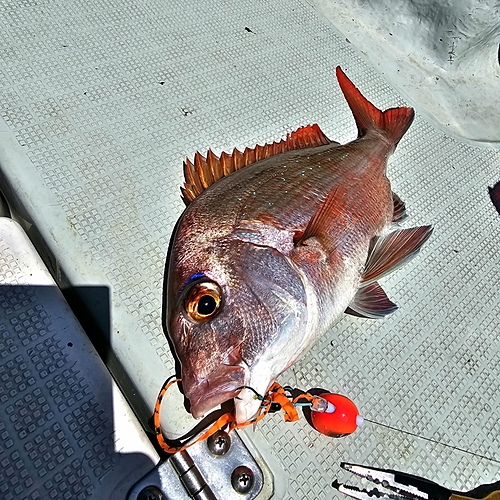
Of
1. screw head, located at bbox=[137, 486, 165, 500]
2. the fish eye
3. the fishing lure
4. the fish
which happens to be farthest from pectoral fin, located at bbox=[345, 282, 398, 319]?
screw head, located at bbox=[137, 486, 165, 500]

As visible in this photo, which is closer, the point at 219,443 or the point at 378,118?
the point at 219,443

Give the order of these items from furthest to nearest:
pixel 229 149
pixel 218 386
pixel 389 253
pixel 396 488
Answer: pixel 229 149 → pixel 389 253 → pixel 396 488 → pixel 218 386

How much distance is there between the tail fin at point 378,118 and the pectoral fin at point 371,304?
75cm

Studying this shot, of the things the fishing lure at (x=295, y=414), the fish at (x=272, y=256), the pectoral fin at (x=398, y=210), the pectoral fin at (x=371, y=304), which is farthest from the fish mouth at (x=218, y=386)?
the pectoral fin at (x=398, y=210)

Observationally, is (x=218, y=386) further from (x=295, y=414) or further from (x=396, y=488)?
(x=396, y=488)

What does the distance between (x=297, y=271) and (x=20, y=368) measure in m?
0.96

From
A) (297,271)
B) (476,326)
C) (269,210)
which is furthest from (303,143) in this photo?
(476,326)

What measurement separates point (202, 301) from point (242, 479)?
1.91 feet

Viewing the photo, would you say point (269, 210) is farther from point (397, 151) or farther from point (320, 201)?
point (397, 151)

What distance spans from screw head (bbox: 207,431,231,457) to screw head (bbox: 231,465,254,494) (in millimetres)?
72

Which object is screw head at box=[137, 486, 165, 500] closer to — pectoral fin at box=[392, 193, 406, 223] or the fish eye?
the fish eye

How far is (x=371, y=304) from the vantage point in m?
1.84

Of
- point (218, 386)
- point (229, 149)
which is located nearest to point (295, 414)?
point (218, 386)

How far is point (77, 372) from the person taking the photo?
1.45 meters
